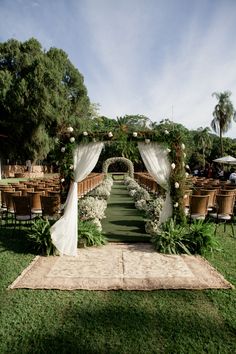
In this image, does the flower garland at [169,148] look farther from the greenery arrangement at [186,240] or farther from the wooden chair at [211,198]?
the wooden chair at [211,198]

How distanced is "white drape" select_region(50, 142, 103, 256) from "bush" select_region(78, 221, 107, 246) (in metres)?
0.35

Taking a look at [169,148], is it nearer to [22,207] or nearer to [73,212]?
[73,212]

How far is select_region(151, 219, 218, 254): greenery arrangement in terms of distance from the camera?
6.53 meters

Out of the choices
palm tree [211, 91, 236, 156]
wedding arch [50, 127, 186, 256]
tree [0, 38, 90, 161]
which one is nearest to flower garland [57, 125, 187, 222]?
wedding arch [50, 127, 186, 256]

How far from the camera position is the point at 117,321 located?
380cm

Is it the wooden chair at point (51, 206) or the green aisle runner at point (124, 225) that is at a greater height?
the wooden chair at point (51, 206)

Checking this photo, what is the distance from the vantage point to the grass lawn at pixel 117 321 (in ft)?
10.9

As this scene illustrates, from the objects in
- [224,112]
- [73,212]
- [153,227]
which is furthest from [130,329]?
[224,112]

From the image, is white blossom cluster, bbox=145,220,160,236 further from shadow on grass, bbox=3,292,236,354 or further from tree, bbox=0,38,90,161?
tree, bbox=0,38,90,161

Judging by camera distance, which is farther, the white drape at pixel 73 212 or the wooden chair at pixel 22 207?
the wooden chair at pixel 22 207

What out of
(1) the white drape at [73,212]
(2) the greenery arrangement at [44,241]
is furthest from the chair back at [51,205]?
(2) the greenery arrangement at [44,241]

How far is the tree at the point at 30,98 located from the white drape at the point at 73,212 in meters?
23.2

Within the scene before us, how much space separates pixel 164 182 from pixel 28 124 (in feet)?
87.9

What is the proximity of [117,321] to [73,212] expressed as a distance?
326cm
